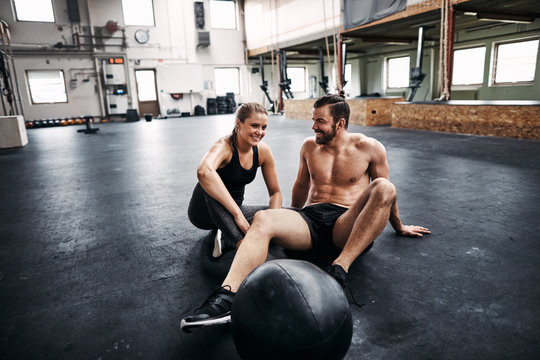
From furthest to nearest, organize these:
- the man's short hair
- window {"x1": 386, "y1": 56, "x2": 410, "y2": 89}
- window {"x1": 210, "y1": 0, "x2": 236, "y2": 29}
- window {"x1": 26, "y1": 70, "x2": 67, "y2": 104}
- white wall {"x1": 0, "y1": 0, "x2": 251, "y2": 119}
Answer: window {"x1": 210, "y1": 0, "x2": 236, "y2": 29} → window {"x1": 386, "y1": 56, "x2": 410, "y2": 89} → window {"x1": 26, "y1": 70, "x2": 67, "y2": 104} → white wall {"x1": 0, "y1": 0, "x2": 251, "y2": 119} → the man's short hair

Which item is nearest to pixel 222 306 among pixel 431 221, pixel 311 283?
pixel 311 283

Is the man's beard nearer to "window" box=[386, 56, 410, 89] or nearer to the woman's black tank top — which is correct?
the woman's black tank top

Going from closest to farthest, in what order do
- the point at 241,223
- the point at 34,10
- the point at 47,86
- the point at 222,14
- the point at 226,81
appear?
1. the point at 241,223
2. the point at 34,10
3. the point at 47,86
4. the point at 222,14
5. the point at 226,81

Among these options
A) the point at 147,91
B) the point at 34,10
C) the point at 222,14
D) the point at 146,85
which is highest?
the point at 222,14

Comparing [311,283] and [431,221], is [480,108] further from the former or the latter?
[311,283]

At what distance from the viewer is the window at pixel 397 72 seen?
46.8ft

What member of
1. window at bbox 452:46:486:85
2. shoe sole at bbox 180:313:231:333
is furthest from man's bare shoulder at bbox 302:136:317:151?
window at bbox 452:46:486:85

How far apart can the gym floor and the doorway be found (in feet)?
39.2

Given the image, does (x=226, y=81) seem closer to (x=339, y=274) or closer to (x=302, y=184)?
(x=302, y=184)

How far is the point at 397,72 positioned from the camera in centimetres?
1471

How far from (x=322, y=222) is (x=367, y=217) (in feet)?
0.87

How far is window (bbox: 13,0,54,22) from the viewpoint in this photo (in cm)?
1211

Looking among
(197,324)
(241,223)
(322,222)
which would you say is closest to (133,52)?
(241,223)

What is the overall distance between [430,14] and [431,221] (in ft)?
22.7
